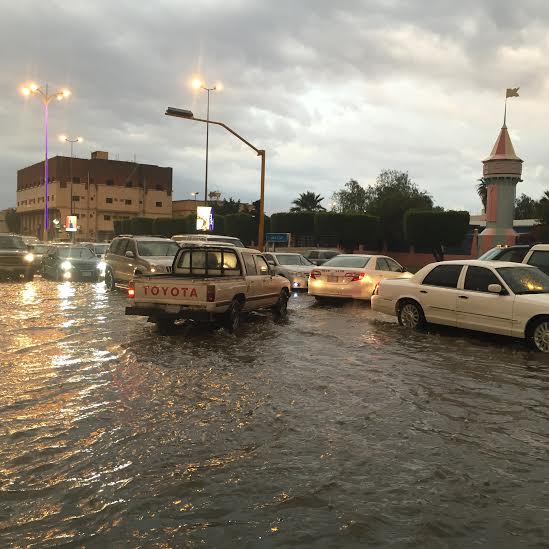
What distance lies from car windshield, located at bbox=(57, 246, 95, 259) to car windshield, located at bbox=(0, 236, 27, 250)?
1.53 m

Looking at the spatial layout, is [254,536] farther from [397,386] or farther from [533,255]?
[533,255]

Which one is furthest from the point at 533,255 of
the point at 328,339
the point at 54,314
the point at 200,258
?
the point at 54,314

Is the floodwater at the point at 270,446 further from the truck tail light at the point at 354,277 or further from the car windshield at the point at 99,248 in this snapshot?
the car windshield at the point at 99,248

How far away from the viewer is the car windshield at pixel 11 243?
2315cm

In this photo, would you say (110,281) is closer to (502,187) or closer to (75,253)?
(75,253)

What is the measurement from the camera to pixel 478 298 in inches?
405

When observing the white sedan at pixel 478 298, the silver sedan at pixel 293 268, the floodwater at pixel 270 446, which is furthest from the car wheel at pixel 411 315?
the silver sedan at pixel 293 268

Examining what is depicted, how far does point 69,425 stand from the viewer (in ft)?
17.5

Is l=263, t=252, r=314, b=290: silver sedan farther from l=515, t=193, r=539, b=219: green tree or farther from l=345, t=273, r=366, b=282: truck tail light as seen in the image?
l=515, t=193, r=539, b=219: green tree

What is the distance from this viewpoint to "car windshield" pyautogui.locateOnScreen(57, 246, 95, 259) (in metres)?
24.4

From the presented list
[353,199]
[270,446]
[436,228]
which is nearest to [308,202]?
[353,199]

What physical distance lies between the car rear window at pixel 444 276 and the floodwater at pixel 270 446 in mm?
1939

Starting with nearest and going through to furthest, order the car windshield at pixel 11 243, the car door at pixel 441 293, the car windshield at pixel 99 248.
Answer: the car door at pixel 441 293 < the car windshield at pixel 11 243 < the car windshield at pixel 99 248

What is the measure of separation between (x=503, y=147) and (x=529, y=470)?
38.4 metres
